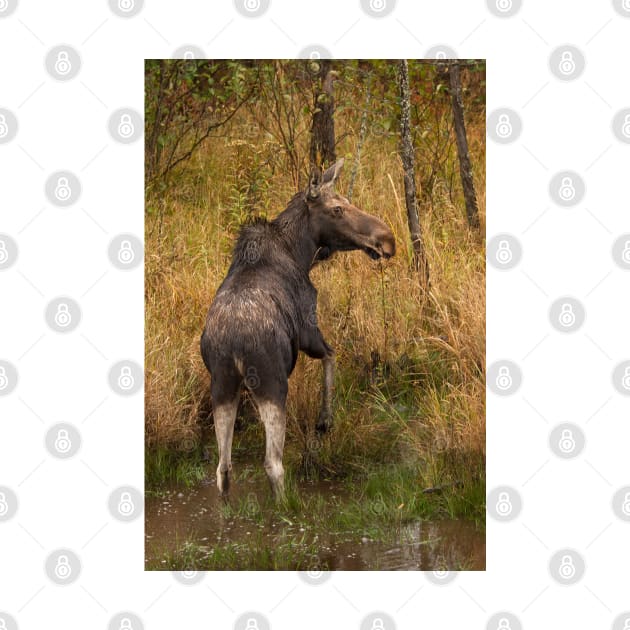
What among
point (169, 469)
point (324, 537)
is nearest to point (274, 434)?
point (324, 537)

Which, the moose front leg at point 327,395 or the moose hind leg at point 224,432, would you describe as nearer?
the moose hind leg at point 224,432

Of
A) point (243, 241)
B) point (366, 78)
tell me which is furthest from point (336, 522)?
point (366, 78)

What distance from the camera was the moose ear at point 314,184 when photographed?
9.24 metres

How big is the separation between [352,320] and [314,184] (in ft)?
5.52

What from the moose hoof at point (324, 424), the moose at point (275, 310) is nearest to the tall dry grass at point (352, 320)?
the moose hoof at point (324, 424)

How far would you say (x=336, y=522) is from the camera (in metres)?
8.54

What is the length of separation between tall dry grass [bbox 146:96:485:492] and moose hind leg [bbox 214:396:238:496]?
3.94 ft

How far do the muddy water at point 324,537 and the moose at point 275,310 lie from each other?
12.9 inches

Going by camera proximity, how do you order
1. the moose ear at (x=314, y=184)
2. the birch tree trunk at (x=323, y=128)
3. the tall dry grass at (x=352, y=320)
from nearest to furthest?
the moose ear at (x=314, y=184) → the tall dry grass at (x=352, y=320) → the birch tree trunk at (x=323, y=128)

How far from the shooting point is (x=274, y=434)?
829cm

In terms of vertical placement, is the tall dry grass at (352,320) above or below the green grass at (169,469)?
above

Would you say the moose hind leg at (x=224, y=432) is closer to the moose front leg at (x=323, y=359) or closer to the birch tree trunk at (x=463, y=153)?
the moose front leg at (x=323, y=359)

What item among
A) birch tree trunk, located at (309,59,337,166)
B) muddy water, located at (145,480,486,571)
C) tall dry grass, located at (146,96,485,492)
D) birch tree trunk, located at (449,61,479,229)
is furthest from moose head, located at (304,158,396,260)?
birch tree trunk, located at (449,61,479,229)

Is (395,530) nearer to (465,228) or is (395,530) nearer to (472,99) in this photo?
(465,228)
